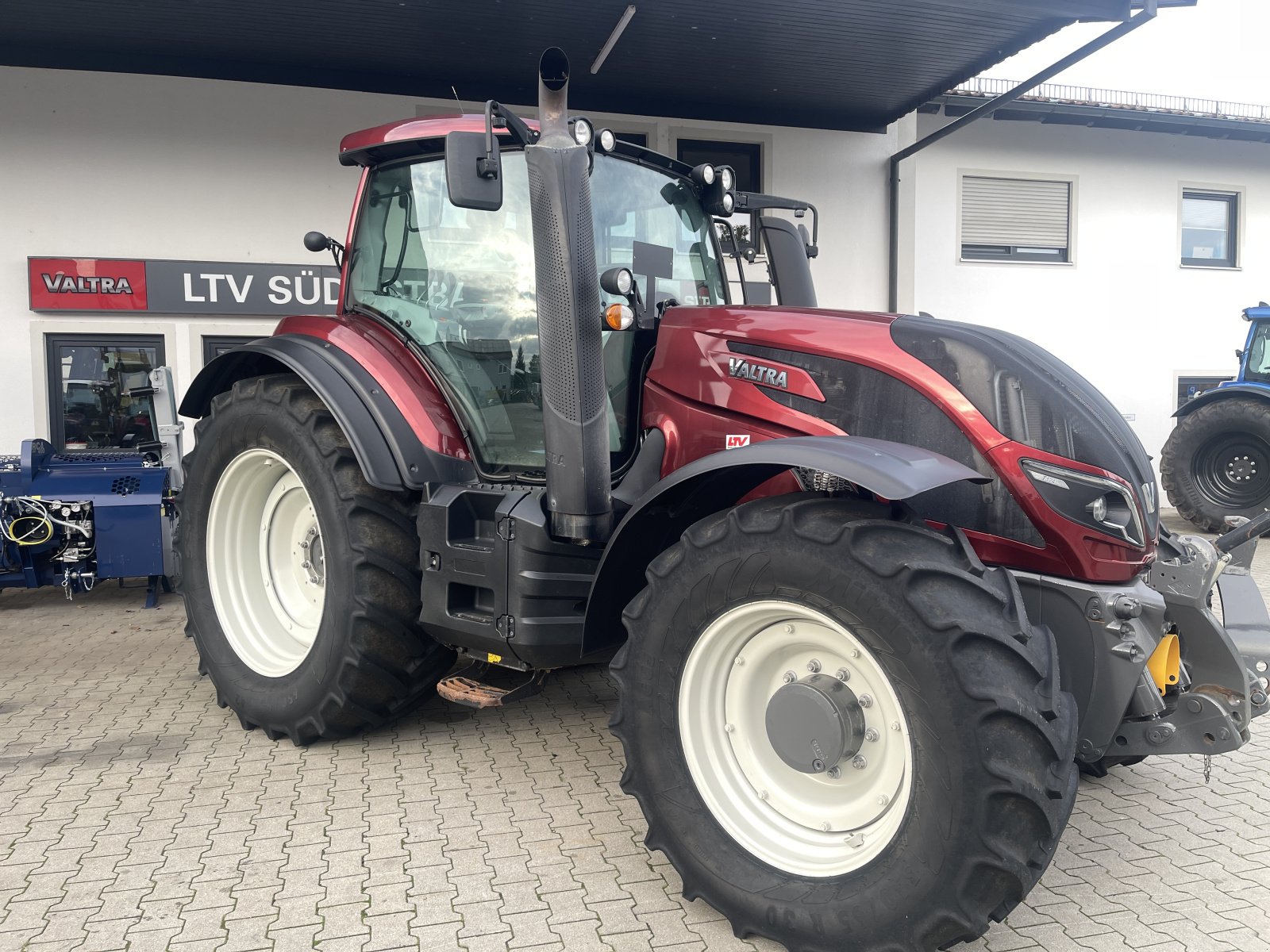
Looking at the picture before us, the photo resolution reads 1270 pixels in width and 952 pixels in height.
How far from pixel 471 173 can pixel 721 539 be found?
1220 mm

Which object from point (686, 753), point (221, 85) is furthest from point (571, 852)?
point (221, 85)

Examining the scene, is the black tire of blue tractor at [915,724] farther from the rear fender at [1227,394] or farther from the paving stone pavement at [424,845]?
the rear fender at [1227,394]

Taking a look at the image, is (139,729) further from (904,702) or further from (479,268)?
(904,702)

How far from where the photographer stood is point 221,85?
8.35 m

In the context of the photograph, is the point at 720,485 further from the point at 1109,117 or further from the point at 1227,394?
the point at 1109,117

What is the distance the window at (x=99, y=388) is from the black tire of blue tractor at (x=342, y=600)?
5.09 meters

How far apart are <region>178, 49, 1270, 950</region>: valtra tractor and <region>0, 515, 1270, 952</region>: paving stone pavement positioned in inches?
9.4

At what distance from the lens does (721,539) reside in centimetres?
247

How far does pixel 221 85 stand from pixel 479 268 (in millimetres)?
6220

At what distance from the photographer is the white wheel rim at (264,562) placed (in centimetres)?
407

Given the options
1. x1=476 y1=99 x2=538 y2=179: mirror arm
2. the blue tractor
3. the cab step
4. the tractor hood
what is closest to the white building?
the blue tractor

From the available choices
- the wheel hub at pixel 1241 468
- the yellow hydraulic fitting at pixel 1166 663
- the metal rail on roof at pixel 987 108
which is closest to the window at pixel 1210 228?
the wheel hub at pixel 1241 468

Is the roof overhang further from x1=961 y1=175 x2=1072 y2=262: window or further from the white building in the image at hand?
x1=961 y1=175 x2=1072 y2=262: window

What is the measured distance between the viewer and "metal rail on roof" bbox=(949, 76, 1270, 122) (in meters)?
11.2
